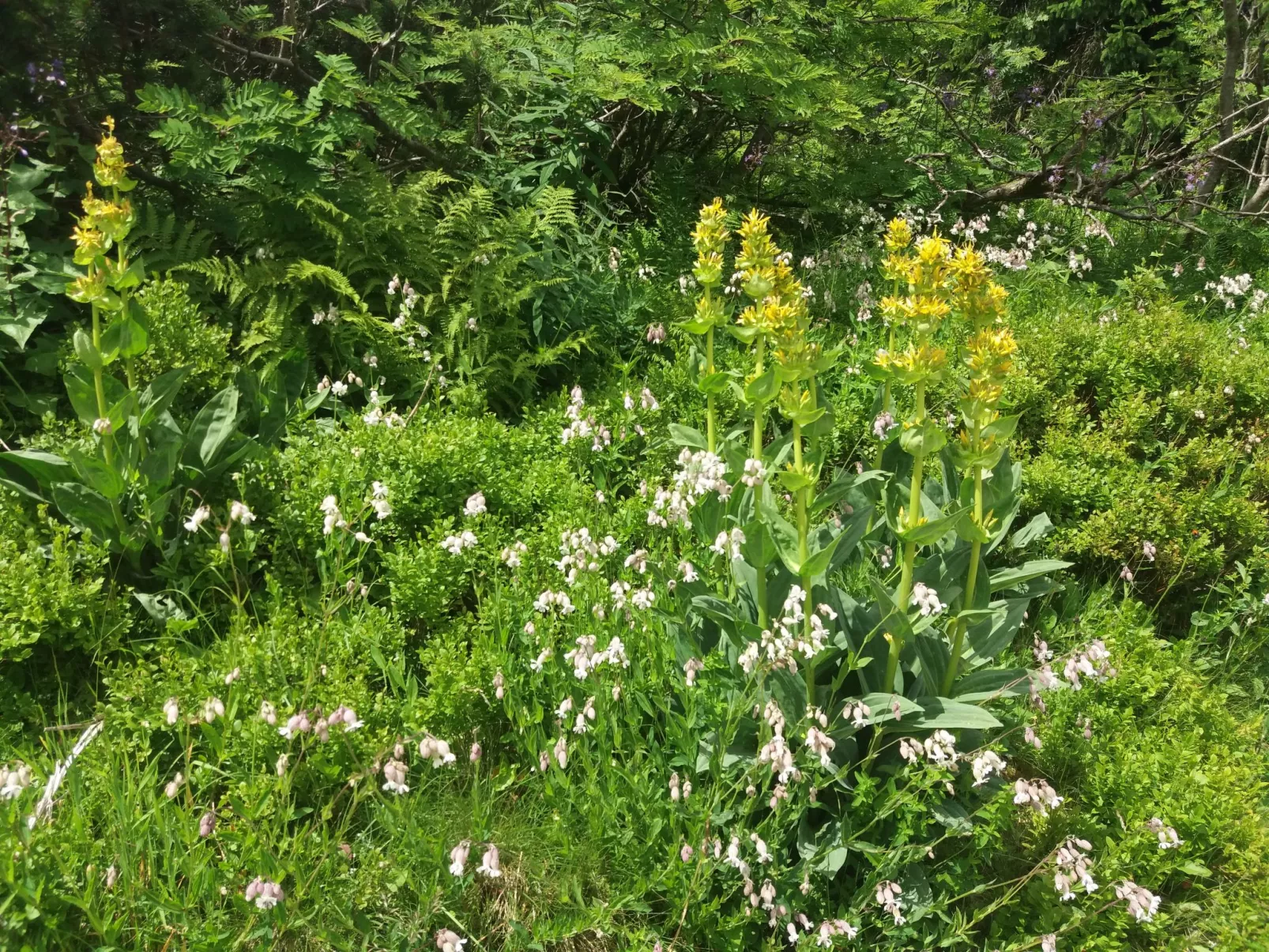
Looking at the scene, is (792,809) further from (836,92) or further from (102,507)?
(836,92)

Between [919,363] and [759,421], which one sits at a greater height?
[919,363]

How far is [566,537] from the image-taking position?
254 centimetres

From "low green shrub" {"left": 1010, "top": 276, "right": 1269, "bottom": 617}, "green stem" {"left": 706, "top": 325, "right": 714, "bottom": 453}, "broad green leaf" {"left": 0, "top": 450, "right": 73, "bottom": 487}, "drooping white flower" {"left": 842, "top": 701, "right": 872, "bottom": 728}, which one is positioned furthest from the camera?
"low green shrub" {"left": 1010, "top": 276, "right": 1269, "bottom": 617}

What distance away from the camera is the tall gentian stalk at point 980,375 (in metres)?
1.86

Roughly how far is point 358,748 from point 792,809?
1098 mm

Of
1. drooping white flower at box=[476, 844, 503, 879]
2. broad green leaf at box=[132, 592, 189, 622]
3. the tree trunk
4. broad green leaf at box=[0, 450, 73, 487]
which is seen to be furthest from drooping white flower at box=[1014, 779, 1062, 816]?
the tree trunk

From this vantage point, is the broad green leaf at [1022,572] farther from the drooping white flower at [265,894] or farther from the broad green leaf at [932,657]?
the drooping white flower at [265,894]

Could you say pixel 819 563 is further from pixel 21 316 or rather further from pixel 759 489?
pixel 21 316

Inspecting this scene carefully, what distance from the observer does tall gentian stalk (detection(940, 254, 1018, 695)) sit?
1861mm

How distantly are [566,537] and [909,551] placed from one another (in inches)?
39.1

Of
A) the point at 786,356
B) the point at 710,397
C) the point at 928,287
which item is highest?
the point at 928,287

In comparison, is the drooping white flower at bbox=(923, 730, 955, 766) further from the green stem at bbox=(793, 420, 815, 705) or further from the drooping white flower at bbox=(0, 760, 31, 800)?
the drooping white flower at bbox=(0, 760, 31, 800)

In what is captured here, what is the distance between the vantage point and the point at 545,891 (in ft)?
6.82

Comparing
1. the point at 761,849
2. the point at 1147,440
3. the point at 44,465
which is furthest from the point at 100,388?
the point at 1147,440
